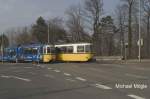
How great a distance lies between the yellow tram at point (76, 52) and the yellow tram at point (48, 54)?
1.51 m

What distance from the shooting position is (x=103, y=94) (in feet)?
42.1

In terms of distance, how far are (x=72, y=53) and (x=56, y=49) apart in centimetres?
339

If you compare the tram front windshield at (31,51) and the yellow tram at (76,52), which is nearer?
the yellow tram at (76,52)

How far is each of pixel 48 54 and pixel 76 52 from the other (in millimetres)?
4070

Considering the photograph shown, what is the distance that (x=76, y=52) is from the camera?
4981 cm

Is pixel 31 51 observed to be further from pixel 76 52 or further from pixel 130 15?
pixel 130 15

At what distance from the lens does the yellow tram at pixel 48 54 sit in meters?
51.1

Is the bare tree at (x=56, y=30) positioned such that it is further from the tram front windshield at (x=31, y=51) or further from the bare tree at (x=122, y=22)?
the tram front windshield at (x=31, y=51)

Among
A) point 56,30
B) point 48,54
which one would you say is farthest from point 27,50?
point 56,30

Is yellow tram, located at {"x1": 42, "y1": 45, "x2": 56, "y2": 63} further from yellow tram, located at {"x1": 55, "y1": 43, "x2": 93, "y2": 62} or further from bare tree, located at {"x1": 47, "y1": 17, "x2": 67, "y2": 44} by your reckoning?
bare tree, located at {"x1": 47, "y1": 17, "x2": 67, "y2": 44}

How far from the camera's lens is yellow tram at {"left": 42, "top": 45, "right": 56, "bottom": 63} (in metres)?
51.1

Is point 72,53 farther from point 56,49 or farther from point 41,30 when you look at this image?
point 41,30

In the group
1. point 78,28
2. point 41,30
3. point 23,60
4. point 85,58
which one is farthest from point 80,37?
point 85,58

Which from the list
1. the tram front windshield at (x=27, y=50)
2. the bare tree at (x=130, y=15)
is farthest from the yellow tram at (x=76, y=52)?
the bare tree at (x=130, y=15)
